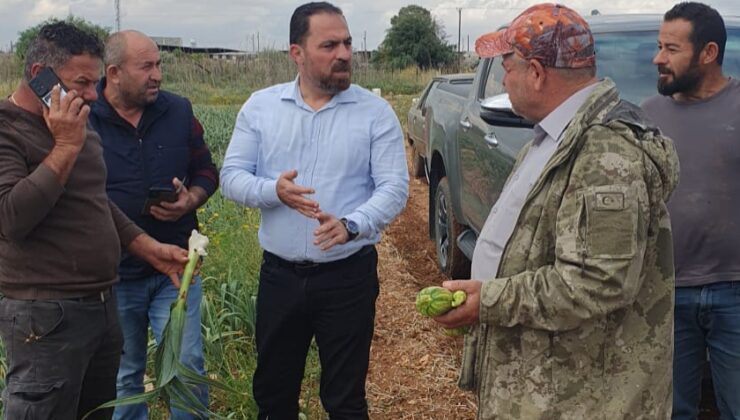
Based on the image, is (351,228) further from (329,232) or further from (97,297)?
(97,297)

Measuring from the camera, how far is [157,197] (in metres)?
3.42

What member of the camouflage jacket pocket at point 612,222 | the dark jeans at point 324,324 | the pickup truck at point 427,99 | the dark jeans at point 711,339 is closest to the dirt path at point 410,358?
the dark jeans at point 324,324

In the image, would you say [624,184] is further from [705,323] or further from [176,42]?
[176,42]

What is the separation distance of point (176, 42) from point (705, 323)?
187ft

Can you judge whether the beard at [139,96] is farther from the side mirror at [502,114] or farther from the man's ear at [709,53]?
the man's ear at [709,53]

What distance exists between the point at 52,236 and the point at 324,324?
119 centimetres

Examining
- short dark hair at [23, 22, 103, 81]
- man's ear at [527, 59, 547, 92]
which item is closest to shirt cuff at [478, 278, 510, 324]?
man's ear at [527, 59, 547, 92]

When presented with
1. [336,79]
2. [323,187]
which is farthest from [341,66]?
[323,187]

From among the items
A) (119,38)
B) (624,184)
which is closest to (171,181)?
(119,38)

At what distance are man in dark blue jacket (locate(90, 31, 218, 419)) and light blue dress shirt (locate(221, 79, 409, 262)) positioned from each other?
0.37 metres

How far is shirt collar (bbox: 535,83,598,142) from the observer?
2105 mm

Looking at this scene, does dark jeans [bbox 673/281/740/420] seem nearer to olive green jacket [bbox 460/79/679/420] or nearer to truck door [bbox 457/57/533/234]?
olive green jacket [bbox 460/79/679/420]

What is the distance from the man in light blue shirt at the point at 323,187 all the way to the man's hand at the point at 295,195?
14 cm

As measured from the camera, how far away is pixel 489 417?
7.43 ft
